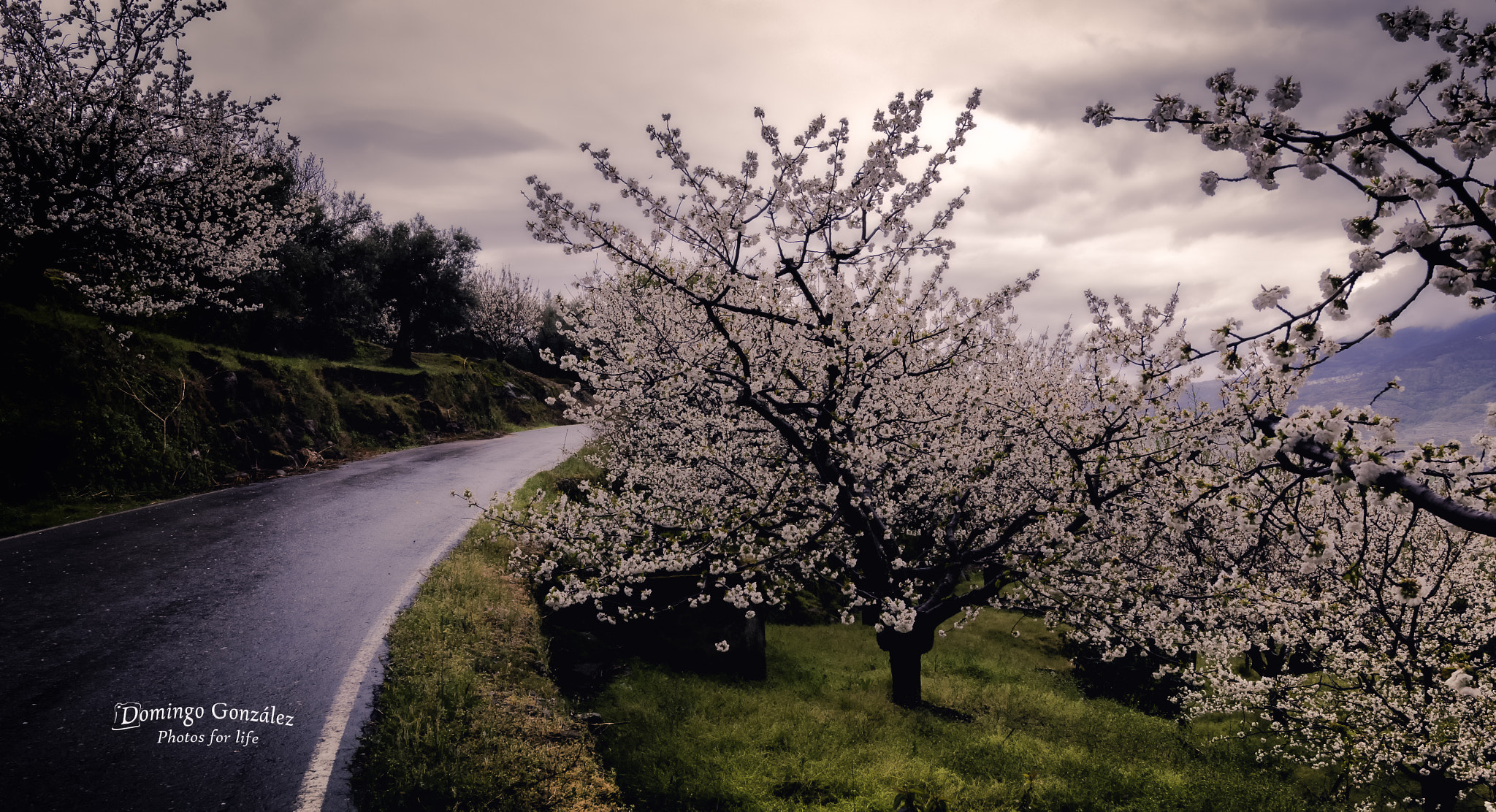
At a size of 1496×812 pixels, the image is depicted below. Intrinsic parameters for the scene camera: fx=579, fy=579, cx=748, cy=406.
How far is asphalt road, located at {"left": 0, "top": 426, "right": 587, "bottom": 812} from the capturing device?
4918mm

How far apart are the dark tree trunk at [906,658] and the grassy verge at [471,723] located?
5491 millimetres

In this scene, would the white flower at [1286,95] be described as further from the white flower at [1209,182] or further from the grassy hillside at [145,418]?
the grassy hillside at [145,418]

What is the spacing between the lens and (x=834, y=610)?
1772 centimetres

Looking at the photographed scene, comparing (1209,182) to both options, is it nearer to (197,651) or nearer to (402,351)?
(197,651)

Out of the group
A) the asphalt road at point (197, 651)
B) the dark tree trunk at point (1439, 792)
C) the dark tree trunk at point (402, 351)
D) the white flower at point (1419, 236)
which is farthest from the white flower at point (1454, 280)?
the dark tree trunk at point (402, 351)

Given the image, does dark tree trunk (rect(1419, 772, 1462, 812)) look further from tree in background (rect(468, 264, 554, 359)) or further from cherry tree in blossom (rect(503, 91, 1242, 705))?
tree in background (rect(468, 264, 554, 359))

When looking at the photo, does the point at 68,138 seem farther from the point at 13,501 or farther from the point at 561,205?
the point at 561,205

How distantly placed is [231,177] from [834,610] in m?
22.4

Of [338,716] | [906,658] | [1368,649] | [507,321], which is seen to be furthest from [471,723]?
[507,321]

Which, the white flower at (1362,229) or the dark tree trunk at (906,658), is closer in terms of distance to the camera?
the white flower at (1362,229)

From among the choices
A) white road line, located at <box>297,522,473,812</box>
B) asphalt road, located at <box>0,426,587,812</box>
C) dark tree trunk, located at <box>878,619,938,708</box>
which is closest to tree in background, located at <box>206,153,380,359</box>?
asphalt road, located at <box>0,426,587,812</box>

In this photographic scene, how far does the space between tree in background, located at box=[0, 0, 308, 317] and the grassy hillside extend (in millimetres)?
1586

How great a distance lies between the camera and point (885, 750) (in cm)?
839

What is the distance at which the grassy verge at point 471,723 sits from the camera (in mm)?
5547
